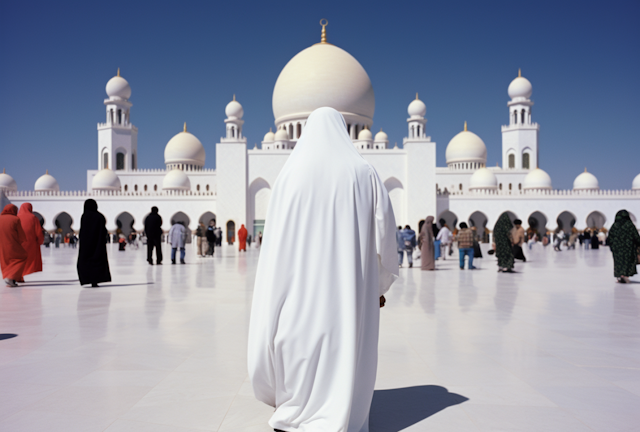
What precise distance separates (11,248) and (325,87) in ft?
83.6

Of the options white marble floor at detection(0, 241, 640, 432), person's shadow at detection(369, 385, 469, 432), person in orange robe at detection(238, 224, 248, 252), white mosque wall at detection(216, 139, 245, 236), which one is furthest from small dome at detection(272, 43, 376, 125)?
person's shadow at detection(369, 385, 469, 432)

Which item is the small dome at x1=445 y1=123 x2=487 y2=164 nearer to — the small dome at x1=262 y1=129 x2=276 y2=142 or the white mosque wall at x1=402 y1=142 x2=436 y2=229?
the white mosque wall at x1=402 y1=142 x2=436 y2=229

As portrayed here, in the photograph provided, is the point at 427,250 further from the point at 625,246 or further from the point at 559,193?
the point at 559,193

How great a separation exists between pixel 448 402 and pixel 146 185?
3473 cm

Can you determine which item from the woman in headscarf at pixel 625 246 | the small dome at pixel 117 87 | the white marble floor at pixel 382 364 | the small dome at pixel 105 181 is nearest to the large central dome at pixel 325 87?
the small dome at pixel 117 87

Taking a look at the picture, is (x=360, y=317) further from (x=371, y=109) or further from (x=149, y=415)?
(x=371, y=109)

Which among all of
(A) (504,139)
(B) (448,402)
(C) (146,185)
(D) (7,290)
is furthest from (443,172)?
(B) (448,402)

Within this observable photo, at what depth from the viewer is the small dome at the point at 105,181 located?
31844 mm

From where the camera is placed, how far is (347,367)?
2041mm

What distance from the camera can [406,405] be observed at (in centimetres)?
250

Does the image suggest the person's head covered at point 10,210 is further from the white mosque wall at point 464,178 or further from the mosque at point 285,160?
the white mosque wall at point 464,178

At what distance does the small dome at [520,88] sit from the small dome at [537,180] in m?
6.35

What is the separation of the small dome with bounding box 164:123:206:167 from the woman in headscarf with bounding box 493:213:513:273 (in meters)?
29.8

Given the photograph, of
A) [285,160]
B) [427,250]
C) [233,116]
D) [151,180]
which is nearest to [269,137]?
[233,116]
